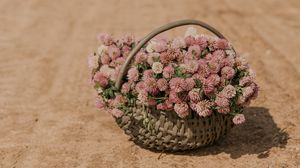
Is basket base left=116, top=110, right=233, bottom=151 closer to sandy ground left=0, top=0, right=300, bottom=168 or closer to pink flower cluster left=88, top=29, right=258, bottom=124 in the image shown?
pink flower cluster left=88, top=29, right=258, bottom=124

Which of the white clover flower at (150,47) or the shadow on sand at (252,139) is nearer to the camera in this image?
the white clover flower at (150,47)

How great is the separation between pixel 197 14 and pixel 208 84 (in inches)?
236

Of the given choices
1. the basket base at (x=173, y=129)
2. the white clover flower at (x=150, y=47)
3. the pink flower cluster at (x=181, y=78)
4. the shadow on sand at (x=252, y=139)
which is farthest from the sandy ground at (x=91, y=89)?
the white clover flower at (x=150, y=47)

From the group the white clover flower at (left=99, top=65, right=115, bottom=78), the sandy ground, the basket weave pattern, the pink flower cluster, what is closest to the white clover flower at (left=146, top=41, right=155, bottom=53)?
the pink flower cluster

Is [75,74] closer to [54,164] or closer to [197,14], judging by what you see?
[54,164]

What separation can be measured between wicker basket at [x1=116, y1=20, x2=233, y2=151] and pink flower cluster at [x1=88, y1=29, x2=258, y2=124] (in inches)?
3.2

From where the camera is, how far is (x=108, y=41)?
5641mm

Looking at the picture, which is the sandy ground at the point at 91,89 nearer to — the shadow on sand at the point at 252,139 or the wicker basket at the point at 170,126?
the shadow on sand at the point at 252,139

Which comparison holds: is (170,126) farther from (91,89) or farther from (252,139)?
(91,89)

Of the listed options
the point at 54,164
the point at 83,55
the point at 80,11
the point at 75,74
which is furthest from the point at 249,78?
the point at 80,11

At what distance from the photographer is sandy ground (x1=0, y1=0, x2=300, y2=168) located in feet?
19.1

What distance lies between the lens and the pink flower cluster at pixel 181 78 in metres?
5.16

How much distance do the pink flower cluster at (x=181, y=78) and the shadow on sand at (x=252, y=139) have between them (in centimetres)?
60

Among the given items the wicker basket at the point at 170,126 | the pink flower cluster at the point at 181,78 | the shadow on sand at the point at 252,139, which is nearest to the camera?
the pink flower cluster at the point at 181,78
